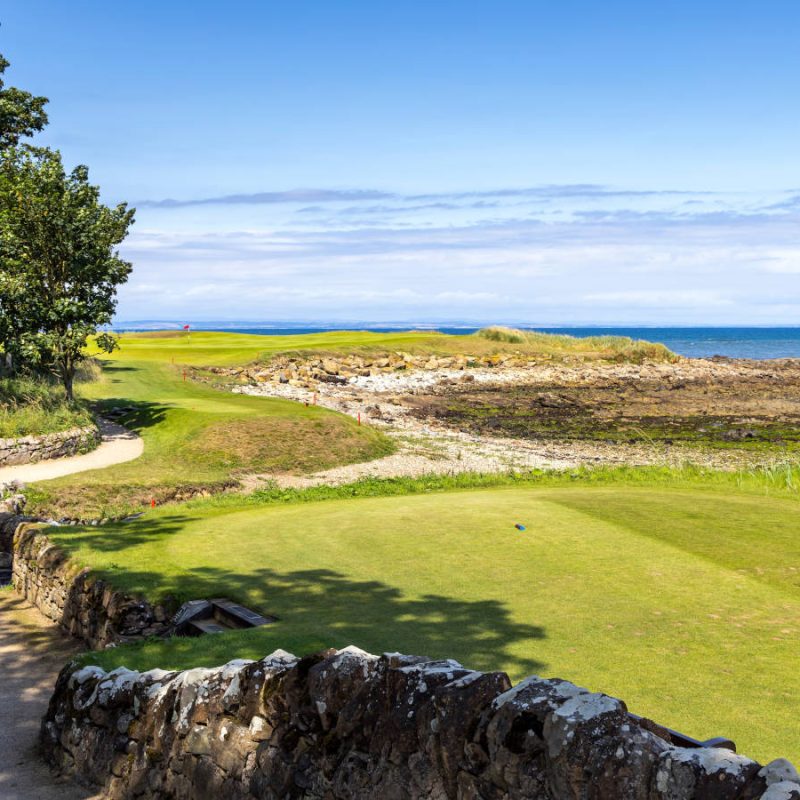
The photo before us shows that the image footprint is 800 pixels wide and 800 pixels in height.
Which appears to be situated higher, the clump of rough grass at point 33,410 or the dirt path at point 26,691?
the clump of rough grass at point 33,410

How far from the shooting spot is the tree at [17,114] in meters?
35.5

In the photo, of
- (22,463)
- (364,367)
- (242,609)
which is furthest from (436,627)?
(364,367)

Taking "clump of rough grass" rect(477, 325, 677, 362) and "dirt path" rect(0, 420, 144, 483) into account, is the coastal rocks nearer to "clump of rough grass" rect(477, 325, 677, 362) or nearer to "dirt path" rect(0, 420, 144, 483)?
"clump of rough grass" rect(477, 325, 677, 362)

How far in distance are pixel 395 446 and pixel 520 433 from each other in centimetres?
952

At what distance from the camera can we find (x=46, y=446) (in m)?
28.6

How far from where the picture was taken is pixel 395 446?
3562cm

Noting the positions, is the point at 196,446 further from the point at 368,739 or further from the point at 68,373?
the point at 368,739

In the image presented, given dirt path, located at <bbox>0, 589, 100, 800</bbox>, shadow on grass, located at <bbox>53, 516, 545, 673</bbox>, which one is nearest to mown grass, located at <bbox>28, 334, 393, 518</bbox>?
dirt path, located at <bbox>0, 589, 100, 800</bbox>

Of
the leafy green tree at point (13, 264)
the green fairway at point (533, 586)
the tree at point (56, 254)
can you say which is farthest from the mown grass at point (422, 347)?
the green fairway at point (533, 586)

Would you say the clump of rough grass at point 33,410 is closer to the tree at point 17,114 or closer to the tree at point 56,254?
the tree at point 56,254

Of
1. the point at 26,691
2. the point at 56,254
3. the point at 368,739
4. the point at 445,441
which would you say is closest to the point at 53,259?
the point at 56,254

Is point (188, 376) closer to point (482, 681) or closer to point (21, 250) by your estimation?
point (21, 250)

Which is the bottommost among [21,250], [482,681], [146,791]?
[146,791]

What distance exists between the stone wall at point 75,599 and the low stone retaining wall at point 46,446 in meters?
12.4
